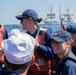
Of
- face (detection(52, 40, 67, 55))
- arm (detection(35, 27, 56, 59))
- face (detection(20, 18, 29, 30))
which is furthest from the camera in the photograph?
face (detection(20, 18, 29, 30))

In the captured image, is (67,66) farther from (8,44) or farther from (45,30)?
(45,30)

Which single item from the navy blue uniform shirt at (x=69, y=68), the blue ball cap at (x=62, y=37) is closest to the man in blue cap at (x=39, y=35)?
the blue ball cap at (x=62, y=37)

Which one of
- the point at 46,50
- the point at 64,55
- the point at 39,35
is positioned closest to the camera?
the point at 64,55

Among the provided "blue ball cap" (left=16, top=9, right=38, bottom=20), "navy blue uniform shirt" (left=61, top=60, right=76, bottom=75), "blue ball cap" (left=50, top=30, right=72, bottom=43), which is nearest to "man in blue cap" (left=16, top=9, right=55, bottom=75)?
"blue ball cap" (left=16, top=9, right=38, bottom=20)

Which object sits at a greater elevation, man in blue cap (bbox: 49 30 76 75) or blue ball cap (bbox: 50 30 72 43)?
blue ball cap (bbox: 50 30 72 43)

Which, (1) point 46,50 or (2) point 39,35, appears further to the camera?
(2) point 39,35

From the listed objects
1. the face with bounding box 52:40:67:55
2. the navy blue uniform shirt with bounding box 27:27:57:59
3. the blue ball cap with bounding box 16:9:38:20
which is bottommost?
the navy blue uniform shirt with bounding box 27:27:57:59

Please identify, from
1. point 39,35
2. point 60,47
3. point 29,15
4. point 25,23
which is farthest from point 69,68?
point 29,15

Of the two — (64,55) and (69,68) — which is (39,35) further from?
(69,68)

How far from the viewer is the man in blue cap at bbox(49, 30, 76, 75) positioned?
135 inches

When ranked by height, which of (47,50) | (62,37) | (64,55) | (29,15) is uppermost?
(29,15)

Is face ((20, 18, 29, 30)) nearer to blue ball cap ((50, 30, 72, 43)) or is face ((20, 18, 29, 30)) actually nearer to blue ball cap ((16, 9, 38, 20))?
blue ball cap ((16, 9, 38, 20))

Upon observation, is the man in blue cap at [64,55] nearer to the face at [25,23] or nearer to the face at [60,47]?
the face at [60,47]

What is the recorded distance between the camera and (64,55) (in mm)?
3705
